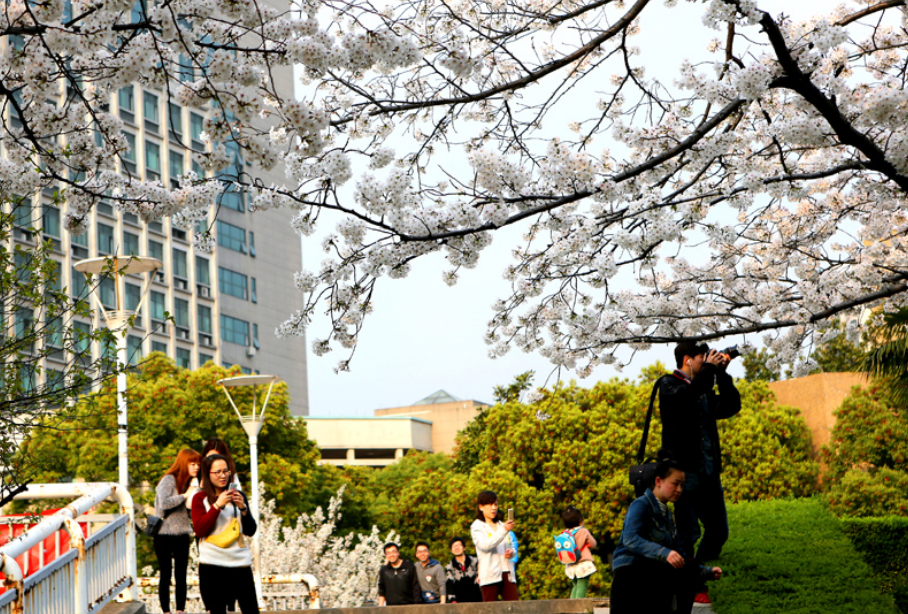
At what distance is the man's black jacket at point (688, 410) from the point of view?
6.99 meters

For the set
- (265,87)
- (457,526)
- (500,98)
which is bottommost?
(457,526)

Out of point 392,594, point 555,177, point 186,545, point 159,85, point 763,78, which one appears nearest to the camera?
point 159,85

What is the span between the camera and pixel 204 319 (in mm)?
61344

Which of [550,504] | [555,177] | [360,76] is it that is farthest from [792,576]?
[550,504]

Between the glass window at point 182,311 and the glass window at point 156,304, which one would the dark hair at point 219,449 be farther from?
the glass window at point 182,311

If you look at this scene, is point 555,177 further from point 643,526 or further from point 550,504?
point 550,504

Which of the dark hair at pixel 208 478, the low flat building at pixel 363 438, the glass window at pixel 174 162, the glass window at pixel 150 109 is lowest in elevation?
the dark hair at pixel 208 478

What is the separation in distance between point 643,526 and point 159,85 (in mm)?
3460

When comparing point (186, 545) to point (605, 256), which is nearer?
point (605, 256)

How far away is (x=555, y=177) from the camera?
6.75 metres

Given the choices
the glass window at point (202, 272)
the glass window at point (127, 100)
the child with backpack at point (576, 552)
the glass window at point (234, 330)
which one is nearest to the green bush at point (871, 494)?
the child with backpack at point (576, 552)

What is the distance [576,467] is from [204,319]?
1548 inches

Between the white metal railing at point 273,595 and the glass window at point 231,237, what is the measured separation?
47382 millimetres

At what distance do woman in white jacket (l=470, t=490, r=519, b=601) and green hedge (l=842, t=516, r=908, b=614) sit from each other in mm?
4582
